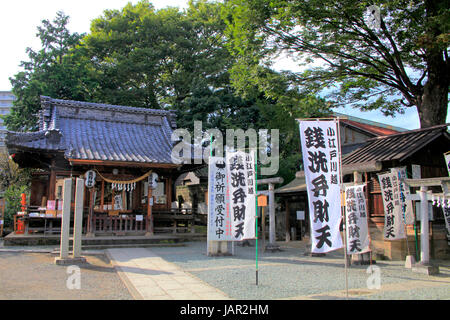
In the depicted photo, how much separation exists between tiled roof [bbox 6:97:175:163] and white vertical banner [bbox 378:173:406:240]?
10.1 metres

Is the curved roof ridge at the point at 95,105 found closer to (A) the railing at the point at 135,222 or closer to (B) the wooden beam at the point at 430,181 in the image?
(A) the railing at the point at 135,222

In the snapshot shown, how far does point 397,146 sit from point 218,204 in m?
6.82

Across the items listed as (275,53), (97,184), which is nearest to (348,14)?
(275,53)

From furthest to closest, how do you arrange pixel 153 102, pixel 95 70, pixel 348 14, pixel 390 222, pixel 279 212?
pixel 153 102 < pixel 95 70 < pixel 279 212 < pixel 348 14 < pixel 390 222

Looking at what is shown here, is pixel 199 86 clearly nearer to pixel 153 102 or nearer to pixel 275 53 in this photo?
pixel 153 102

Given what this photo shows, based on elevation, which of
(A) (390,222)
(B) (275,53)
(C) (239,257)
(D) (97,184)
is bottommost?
(C) (239,257)

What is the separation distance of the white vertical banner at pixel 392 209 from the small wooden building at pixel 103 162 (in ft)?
32.0

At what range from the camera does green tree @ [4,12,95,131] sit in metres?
23.5

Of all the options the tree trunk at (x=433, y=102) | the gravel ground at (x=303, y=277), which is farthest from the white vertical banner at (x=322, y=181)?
the tree trunk at (x=433, y=102)

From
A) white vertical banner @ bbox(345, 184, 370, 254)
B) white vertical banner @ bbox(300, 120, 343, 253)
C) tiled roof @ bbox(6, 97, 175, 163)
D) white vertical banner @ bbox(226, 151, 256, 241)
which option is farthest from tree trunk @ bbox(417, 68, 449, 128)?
tiled roof @ bbox(6, 97, 175, 163)

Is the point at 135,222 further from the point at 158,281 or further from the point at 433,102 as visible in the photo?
the point at 433,102

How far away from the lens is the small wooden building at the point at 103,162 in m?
15.7

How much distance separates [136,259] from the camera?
11.2m
